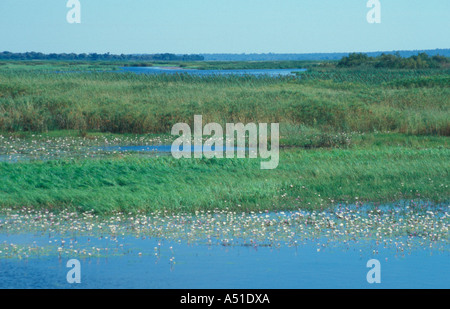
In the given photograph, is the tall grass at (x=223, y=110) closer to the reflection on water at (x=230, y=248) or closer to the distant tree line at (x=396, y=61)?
the reflection on water at (x=230, y=248)

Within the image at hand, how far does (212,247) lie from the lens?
34.6 feet

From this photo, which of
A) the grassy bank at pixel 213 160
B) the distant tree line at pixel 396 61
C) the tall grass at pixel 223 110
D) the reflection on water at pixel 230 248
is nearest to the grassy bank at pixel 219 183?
the grassy bank at pixel 213 160

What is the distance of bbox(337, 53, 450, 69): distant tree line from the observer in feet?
266

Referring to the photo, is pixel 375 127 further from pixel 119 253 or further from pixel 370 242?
pixel 119 253

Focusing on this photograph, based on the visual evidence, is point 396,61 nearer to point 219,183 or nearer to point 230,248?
point 219,183

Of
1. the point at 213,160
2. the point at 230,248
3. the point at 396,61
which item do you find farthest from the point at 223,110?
the point at 396,61

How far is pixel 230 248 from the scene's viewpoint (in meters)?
10.5

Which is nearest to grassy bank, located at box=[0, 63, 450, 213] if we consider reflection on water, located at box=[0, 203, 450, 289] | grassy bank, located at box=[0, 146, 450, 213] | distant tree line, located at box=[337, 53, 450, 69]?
grassy bank, located at box=[0, 146, 450, 213]

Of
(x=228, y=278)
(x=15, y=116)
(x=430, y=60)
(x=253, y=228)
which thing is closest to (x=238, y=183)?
(x=253, y=228)

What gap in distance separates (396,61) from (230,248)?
77.6 meters

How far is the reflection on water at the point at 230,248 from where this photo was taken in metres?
9.11

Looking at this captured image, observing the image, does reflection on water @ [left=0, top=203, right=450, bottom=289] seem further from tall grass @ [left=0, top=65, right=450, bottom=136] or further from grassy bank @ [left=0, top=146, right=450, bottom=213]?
tall grass @ [left=0, top=65, right=450, bottom=136]

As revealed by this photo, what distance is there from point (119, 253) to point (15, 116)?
764 inches

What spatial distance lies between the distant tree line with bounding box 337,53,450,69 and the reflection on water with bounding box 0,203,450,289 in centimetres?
7187
